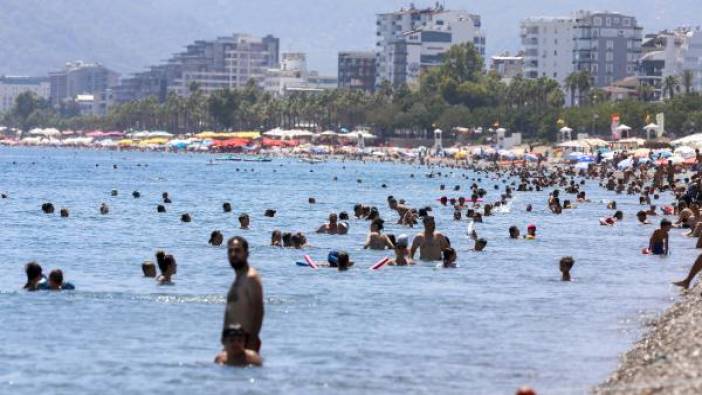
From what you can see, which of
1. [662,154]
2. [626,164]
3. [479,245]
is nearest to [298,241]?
[479,245]

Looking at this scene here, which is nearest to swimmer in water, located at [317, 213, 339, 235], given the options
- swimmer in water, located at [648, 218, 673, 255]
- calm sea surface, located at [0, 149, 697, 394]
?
calm sea surface, located at [0, 149, 697, 394]

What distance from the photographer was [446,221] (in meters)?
51.4

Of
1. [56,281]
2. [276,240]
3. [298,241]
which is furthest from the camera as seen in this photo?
[276,240]

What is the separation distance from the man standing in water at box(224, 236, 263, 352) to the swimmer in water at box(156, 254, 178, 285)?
11142mm

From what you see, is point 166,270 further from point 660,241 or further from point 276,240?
point 660,241

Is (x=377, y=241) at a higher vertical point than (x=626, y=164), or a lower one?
lower

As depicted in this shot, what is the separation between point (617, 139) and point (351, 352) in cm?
11645

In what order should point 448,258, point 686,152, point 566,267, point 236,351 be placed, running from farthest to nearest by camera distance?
1. point 686,152
2. point 448,258
3. point 566,267
4. point 236,351

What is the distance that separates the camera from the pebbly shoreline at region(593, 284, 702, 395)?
16.2 meters

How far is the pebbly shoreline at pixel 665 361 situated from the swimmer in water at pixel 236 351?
3.71m

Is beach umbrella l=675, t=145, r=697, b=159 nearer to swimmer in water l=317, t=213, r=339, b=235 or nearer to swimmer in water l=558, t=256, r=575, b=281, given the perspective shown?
swimmer in water l=317, t=213, r=339, b=235

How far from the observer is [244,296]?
55.7 feet

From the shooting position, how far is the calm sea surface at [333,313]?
18.8m

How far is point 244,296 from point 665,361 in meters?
4.77
